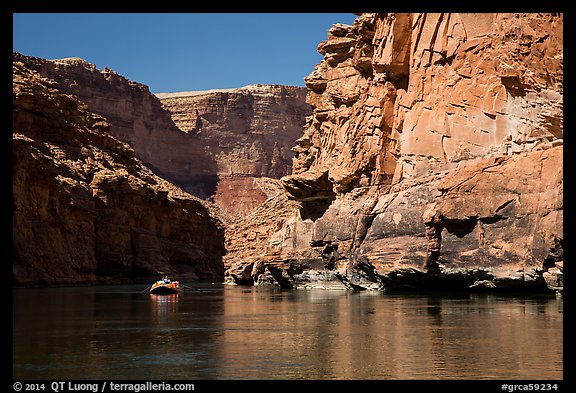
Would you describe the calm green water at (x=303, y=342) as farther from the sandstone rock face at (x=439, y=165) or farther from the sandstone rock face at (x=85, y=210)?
the sandstone rock face at (x=85, y=210)

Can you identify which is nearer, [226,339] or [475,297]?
[226,339]

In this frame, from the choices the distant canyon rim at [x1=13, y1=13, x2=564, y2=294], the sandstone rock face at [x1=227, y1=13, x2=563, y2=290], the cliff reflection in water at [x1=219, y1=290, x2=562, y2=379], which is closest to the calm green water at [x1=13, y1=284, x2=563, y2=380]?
the cliff reflection in water at [x1=219, y1=290, x2=562, y2=379]

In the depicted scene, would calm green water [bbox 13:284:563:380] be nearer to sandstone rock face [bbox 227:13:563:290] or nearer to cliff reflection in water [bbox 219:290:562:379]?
cliff reflection in water [bbox 219:290:562:379]

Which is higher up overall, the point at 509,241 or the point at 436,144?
the point at 436,144

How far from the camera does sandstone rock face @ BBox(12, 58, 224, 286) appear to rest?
8819cm

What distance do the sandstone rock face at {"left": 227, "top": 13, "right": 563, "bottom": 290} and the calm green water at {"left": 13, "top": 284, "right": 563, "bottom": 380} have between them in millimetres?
4434

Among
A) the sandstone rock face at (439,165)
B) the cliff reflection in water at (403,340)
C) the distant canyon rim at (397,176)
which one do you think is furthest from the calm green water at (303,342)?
the distant canyon rim at (397,176)

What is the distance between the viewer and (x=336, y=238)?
6662 centimetres

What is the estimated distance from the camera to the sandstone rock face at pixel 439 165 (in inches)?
1825

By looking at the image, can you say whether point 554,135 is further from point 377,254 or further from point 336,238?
point 336,238

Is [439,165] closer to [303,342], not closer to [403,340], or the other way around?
[403,340]
